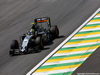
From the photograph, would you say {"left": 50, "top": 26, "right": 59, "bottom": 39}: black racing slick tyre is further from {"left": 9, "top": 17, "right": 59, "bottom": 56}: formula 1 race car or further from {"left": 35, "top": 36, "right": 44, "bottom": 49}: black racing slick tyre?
{"left": 35, "top": 36, "right": 44, "bottom": 49}: black racing slick tyre

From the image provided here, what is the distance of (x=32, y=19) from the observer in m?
30.2

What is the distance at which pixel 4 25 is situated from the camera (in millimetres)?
30578

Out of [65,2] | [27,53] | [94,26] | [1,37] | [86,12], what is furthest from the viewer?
[65,2]

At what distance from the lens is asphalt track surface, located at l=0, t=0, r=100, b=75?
61.2 feet

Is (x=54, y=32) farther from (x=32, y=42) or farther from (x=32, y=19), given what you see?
(x=32, y=19)

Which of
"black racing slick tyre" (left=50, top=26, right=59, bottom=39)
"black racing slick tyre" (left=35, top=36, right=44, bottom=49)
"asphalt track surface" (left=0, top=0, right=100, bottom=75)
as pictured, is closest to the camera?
"asphalt track surface" (left=0, top=0, right=100, bottom=75)

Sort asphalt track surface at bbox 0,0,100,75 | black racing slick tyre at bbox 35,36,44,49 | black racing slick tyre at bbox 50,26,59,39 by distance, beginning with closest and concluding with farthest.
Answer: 1. asphalt track surface at bbox 0,0,100,75
2. black racing slick tyre at bbox 35,36,44,49
3. black racing slick tyre at bbox 50,26,59,39

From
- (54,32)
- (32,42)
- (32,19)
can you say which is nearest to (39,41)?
(32,42)

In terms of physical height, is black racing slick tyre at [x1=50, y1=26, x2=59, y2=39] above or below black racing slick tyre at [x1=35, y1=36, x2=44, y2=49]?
above

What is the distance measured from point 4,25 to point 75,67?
50.1 ft

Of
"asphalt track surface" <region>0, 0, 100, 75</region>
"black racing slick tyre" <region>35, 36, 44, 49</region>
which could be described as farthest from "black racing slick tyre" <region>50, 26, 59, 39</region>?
"black racing slick tyre" <region>35, 36, 44, 49</region>

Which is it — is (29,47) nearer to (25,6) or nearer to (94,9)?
(94,9)

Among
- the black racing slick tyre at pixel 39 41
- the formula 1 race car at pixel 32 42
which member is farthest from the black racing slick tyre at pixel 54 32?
the black racing slick tyre at pixel 39 41

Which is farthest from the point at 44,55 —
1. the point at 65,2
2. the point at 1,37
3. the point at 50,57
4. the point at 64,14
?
the point at 65,2
